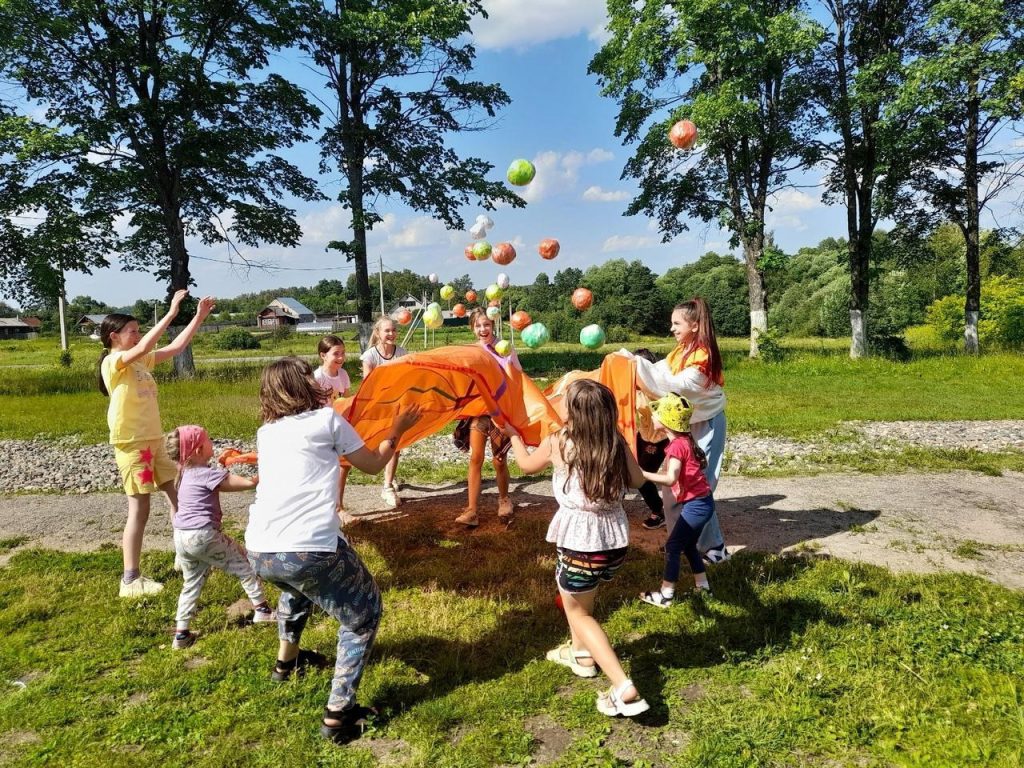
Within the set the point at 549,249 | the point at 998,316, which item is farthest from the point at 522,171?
the point at 998,316

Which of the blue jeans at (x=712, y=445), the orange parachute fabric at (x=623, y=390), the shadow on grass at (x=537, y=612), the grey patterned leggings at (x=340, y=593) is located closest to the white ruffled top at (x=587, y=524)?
the shadow on grass at (x=537, y=612)

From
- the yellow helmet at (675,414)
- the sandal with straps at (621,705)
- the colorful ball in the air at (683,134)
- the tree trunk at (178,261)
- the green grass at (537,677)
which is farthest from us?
the tree trunk at (178,261)

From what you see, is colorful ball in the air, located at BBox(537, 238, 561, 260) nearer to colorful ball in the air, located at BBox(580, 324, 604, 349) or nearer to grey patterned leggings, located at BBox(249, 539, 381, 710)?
colorful ball in the air, located at BBox(580, 324, 604, 349)

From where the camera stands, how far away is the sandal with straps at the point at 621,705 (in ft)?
10.6

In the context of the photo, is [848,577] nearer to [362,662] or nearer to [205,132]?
[362,662]

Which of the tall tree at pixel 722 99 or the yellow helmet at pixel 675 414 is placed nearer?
the yellow helmet at pixel 675 414

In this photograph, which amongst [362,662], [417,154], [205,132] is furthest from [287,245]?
[362,662]

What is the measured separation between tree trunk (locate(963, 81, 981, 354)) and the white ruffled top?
75.0 feet

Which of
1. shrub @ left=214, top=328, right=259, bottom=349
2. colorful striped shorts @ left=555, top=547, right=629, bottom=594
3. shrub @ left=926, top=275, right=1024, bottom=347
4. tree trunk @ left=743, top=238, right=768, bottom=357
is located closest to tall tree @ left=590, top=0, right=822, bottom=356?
tree trunk @ left=743, top=238, right=768, bottom=357

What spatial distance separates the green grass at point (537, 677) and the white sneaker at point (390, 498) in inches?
79.9

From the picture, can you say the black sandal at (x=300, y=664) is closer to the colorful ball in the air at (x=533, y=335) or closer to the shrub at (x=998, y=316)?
the colorful ball in the air at (x=533, y=335)

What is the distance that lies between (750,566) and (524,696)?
8.52 ft

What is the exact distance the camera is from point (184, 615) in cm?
409

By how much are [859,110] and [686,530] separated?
877 inches
